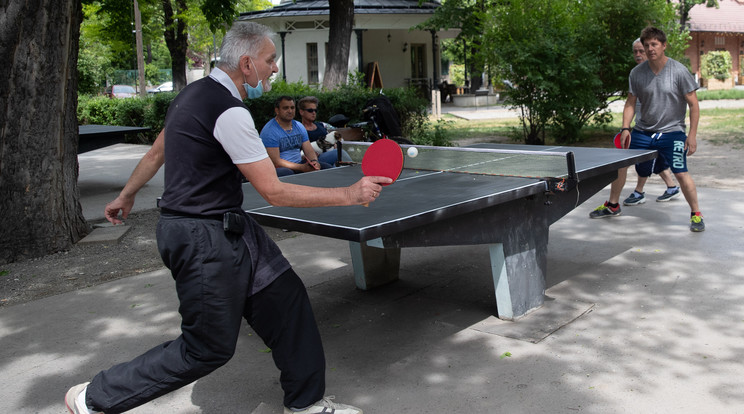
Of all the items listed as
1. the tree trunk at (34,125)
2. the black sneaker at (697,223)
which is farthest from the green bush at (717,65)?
the tree trunk at (34,125)

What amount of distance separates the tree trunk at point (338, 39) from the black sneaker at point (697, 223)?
9.45 meters

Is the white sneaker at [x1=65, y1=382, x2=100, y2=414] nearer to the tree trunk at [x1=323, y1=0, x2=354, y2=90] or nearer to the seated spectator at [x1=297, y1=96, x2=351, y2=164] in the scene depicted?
the seated spectator at [x1=297, y1=96, x2=351, y2=164]

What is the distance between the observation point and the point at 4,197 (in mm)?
6641

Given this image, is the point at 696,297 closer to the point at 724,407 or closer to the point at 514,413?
the point at 724,407

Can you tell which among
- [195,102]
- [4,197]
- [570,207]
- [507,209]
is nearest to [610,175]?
[570,207]

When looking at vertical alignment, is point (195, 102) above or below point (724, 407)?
above

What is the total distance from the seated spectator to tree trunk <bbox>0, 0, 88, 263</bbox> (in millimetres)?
2614

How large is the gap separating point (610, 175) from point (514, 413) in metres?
2.61

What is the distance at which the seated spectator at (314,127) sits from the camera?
8.41 metres

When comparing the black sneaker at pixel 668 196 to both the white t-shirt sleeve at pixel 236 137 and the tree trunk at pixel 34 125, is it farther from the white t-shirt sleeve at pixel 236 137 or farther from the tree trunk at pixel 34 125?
the white t-shirt sleeve at pixel 236 137

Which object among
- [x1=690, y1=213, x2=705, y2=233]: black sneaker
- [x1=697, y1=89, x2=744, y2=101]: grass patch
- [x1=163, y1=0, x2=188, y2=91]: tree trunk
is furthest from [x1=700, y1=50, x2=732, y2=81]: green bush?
[x1=690, y1=213, x2=705, y2=233]: black sneaker

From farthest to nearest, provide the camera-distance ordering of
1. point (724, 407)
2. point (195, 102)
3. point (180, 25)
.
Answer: point (180, 25), point (724, 407), point (195, 102)

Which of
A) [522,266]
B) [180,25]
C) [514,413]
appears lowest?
[514,413]

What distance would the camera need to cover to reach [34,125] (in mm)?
6734
